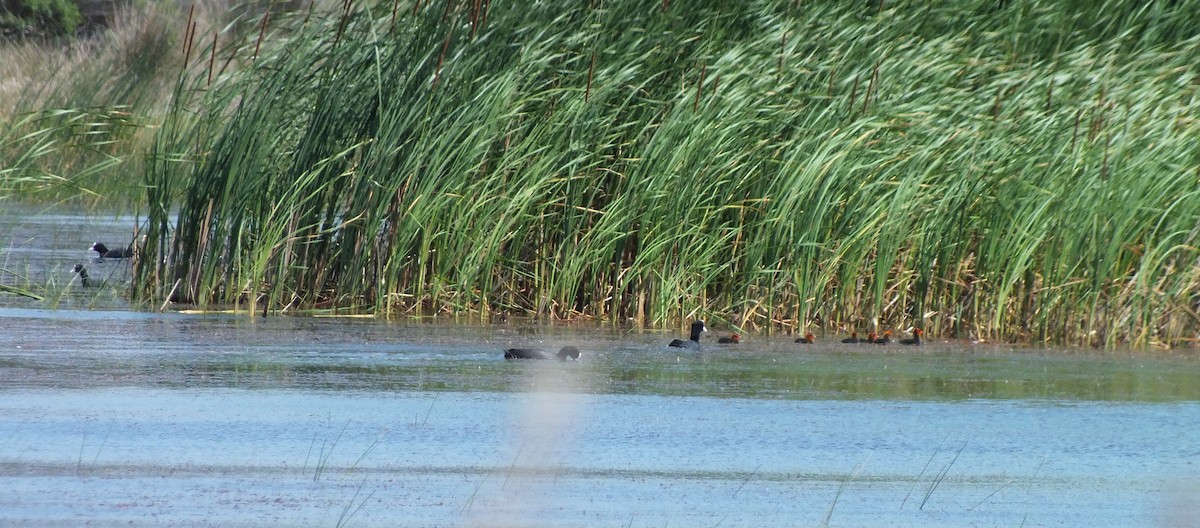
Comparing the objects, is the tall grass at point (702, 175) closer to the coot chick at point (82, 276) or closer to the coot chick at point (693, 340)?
the coot chick at point (693, 340)

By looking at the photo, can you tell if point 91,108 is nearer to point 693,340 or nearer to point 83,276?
point 83,276

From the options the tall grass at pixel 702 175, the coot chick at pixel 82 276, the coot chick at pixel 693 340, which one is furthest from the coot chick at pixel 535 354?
the coot chick at pixel 82 276

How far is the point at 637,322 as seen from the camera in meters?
9.18

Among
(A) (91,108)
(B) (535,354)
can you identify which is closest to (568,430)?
(B) (535,354)

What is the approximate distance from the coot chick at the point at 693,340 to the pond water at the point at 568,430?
114mm

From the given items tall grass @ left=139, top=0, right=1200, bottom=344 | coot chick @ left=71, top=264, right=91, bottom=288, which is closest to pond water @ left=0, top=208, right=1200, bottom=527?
tall grass @ left=139, top=0, right=1200, bottom=344

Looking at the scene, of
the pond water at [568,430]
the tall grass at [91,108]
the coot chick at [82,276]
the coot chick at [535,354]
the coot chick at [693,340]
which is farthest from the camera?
the coot chick at [82,276]

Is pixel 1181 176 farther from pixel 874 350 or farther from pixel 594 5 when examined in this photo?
pixel 594 5

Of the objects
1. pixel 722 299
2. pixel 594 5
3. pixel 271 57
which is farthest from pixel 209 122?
pixel 722 299

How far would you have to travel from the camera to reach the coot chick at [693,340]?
26.8 feet

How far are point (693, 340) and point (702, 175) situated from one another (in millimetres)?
998

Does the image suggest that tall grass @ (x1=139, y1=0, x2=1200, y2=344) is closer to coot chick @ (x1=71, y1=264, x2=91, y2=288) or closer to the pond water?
the pond water

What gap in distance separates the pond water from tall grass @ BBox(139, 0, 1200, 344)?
46cm

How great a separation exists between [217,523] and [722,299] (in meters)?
5.23
